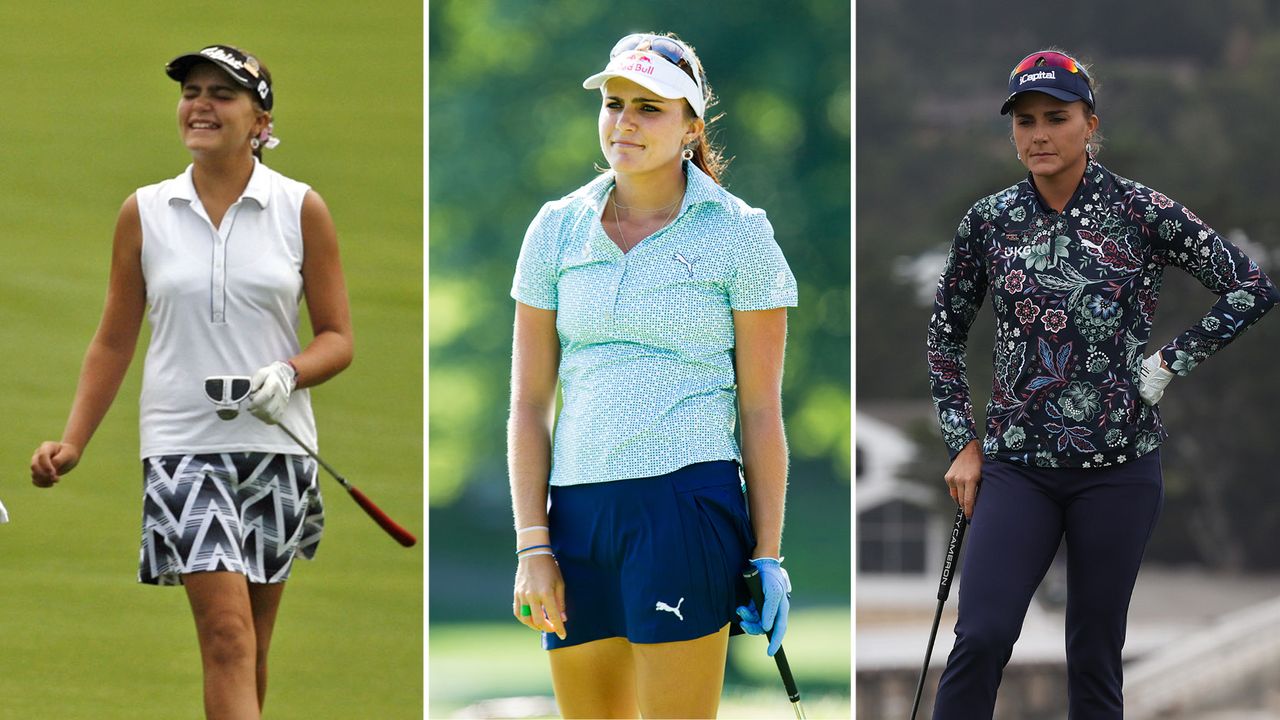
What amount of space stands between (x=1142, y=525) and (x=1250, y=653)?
13335 mm

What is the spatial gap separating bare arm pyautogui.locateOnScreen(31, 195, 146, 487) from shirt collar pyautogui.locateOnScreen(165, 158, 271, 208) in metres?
0.08

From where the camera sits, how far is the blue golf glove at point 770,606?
2.57 meters

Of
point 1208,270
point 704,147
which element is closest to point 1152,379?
point 1208,270

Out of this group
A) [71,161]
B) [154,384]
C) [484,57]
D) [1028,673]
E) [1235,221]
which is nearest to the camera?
[154,384]

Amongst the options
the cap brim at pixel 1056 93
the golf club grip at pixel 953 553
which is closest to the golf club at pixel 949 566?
the golf club grip at pixel 953 553

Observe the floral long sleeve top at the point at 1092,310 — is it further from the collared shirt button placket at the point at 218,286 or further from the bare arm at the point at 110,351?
the bare arm at the point at 110,351

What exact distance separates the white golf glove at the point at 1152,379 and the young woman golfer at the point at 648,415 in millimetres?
674

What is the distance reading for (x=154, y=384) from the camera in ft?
9.55

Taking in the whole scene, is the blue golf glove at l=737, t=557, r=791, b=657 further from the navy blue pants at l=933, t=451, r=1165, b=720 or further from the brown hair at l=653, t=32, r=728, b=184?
the brown hair at l=653, t=32, r=728, b=184

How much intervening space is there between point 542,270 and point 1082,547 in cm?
104

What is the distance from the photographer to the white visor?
8.32 feet

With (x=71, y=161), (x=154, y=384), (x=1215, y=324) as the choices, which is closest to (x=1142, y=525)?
(x=1215, y=324)

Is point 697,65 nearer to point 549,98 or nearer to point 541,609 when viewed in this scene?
point 541,609

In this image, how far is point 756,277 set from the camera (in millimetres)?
2574
